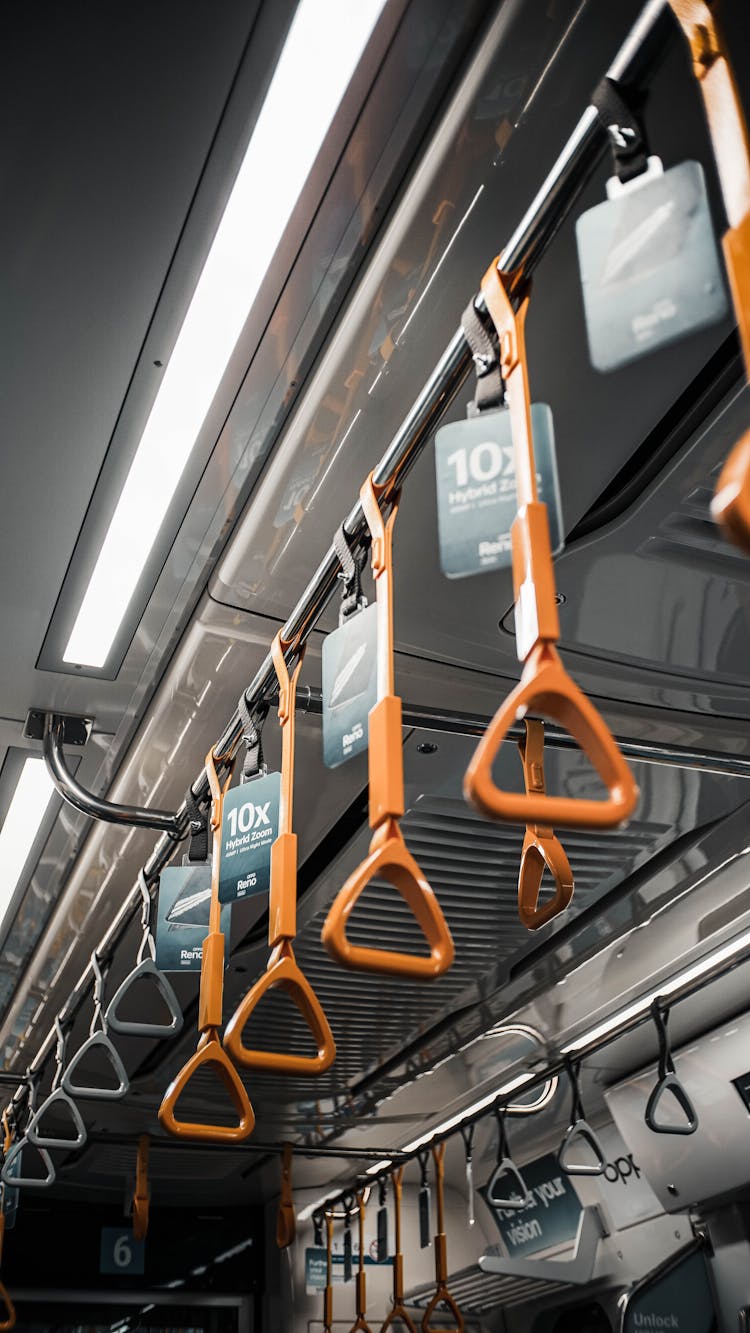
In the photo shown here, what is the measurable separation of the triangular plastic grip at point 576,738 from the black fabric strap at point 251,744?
1.23m

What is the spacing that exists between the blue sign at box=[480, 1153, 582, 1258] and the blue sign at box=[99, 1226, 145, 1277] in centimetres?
272

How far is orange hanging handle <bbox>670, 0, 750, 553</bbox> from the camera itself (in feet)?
2.80

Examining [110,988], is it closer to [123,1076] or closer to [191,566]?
[123,1076]

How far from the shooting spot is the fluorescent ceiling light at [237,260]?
63.8 inches

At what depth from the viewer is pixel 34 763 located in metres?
3.46

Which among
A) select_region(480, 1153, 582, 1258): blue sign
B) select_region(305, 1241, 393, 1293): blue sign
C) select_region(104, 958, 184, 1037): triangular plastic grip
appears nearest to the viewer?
select_region(104, 958, 184, 1037): triangular plastic grip

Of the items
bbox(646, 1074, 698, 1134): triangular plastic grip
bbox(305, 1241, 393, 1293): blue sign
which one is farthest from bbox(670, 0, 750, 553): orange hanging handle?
bbox(305, 1241, 393, 1293): blue sign

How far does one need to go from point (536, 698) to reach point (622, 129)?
24.8 inches

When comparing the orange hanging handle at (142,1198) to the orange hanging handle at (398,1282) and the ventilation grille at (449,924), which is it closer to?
the ventilation grille at (449,924)

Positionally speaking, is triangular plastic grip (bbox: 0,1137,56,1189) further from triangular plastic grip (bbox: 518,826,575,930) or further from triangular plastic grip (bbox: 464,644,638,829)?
triangular plastic grip (bbox: 464,644,638,829)

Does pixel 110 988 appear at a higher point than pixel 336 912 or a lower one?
higher

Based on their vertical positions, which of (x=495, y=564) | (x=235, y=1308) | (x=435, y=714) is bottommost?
(x=235, y=1308)

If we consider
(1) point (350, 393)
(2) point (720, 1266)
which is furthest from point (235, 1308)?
(1) point (350, 393)

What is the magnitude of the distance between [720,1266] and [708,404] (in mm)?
4729
